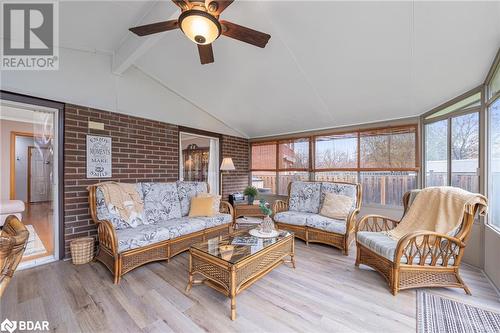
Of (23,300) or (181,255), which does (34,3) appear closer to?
(23,300)

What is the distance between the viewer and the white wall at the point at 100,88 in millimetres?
2592

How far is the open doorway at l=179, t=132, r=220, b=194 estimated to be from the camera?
4457mm

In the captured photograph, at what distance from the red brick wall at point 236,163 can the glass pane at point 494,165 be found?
14.1 ft

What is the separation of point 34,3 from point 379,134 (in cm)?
507

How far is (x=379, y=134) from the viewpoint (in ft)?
13.0

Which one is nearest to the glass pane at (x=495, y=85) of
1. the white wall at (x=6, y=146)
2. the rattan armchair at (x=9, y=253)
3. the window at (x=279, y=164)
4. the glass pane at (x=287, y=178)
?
the window at (x=279, y=164)

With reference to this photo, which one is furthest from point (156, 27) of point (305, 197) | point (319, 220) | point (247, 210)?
point (247, 210)

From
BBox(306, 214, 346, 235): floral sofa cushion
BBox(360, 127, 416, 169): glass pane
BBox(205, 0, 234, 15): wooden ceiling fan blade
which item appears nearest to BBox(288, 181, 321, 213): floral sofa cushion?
BBox(306, 214, 346, 235): floral sofa cushion

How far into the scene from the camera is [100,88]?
3111 mm

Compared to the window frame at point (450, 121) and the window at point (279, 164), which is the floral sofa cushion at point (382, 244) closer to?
the window frame at point (450, 121)

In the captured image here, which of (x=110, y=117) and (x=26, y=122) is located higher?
(x=26, y=122)

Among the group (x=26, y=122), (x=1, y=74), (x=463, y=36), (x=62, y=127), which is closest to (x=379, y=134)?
(x=463, y=36)

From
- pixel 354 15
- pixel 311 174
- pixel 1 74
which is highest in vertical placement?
pixel 354 15

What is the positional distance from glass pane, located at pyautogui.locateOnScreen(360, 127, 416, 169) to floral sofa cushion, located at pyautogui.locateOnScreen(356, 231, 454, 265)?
1.76m
